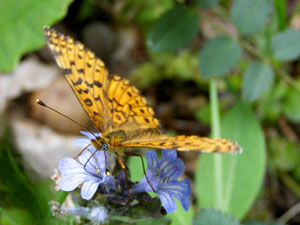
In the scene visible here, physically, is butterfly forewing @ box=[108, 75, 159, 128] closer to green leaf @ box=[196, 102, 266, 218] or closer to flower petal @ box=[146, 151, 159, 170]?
flower petal @ box=[146, 151, 159, 170]

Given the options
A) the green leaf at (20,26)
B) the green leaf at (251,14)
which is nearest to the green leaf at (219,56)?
the green leaf at (251,14)

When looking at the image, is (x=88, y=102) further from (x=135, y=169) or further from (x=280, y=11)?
(x=280, y=11)

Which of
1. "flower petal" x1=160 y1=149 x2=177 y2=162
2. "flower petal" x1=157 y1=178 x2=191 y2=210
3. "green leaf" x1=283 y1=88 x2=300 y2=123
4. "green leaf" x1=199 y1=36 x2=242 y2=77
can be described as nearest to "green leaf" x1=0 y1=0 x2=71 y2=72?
"green leaf" x1=199 y1=36 x2=242 y2=77

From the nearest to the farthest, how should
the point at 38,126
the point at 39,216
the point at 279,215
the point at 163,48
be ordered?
the point at 39,216
the point at 163,48
the point at 279,215
the point at 38,126

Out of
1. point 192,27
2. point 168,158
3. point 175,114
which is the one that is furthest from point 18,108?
point 168,158

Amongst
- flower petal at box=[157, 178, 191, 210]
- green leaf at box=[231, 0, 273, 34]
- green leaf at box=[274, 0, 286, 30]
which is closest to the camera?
flower petal at box=[157, 178, 191, 210]

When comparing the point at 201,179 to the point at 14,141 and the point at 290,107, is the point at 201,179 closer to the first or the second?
the point at 290,107
